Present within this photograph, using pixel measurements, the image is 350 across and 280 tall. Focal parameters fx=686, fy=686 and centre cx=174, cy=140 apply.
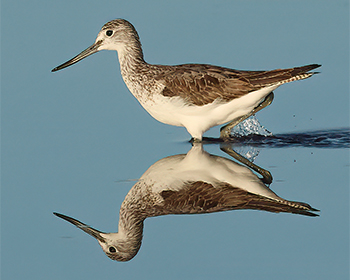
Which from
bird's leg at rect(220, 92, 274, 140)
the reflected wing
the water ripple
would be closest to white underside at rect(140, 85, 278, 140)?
bird's leg at rect(220, 92, 274, 140)

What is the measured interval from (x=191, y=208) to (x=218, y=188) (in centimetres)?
59

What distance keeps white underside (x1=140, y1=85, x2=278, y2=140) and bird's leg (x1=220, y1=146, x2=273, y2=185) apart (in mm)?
550

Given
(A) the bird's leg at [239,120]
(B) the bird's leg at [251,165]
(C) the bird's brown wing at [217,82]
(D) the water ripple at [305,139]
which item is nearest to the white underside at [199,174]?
(B) the bird's leg at [251,165]

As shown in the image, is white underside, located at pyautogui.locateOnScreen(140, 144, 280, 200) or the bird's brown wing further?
the bird's brown wing

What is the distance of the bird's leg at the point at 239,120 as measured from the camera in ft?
41.1

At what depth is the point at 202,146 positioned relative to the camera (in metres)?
11.8

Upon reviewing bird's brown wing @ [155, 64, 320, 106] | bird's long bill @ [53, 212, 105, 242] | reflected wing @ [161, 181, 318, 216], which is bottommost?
bird's long bill @ [53, 212, 105, 242]

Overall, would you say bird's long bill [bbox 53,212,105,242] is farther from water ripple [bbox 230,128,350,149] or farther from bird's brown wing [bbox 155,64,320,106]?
water ripple [bbox 230,128,350,149]

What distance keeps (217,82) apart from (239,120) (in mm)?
1028

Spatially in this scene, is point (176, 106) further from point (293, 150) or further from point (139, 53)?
point (293, 150)

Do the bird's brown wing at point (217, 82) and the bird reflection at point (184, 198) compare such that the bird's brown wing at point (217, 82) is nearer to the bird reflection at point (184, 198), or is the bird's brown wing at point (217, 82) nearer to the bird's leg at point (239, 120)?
the bird's leg at point (239, 120)

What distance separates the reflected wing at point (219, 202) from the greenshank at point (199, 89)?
2.92 metres

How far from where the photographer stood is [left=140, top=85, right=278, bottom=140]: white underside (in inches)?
462

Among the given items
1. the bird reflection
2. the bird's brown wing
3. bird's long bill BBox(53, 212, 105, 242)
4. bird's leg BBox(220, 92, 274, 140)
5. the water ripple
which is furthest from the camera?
bird's leg BBox(220, 92, 274, 140)
